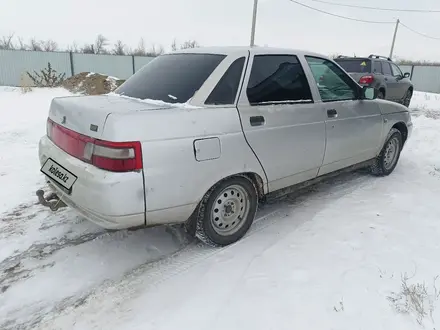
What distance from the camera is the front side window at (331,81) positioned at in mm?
3801

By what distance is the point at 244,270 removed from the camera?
2824 mm

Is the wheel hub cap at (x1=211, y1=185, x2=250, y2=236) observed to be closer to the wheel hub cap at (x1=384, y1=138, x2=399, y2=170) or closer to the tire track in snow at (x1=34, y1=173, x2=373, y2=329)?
the tire track in snow at (x1=34, y1=173, x2=373, y2=329)

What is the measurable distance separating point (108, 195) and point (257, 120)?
1.40 meters

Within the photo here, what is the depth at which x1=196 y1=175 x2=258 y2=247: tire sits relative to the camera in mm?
2980

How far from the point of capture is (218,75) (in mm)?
3010

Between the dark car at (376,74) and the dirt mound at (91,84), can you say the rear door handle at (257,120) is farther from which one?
the dirt mound at (91,84)

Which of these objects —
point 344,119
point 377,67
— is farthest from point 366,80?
point 344,119

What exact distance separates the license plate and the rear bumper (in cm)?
5

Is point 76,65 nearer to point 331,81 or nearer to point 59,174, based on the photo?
point 331,81

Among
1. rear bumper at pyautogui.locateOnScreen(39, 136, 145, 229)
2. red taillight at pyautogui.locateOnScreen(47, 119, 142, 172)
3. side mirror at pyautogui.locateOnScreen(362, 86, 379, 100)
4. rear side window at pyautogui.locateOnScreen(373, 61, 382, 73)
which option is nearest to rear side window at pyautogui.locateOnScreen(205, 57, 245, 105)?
red taillight at pyautogui.locateOnScreen(47, 119, 142, 172)

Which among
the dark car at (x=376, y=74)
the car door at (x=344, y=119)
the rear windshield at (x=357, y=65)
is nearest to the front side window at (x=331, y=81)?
the car door at (x=344, y=119)

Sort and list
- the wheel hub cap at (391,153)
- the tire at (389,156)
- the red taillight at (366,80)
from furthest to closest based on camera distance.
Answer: the red taillight at (366,80) < the wheel hub cap at (391,153) < the tire at (389,156)

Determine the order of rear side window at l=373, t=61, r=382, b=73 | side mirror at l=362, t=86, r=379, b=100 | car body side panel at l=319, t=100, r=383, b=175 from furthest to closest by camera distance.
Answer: rear side window at l=373, t=61, r=382, b=73, side mirror at l=362, t=86, r=379, b=100, car body side panel at l=319, t=100, r=383, b=175

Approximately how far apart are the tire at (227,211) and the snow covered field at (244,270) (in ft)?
0.39
